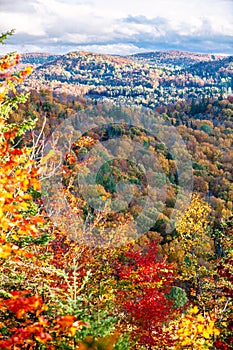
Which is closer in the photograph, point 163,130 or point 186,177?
point 186,177

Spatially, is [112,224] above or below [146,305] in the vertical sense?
below

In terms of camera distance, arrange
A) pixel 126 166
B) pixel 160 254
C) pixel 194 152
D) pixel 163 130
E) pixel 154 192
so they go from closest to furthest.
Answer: pixel 160 254 → pixel 154 192 → pixel 126 166 → pixel 194 152 → pixel 163 130

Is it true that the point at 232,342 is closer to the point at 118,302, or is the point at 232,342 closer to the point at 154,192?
the point at 118,302

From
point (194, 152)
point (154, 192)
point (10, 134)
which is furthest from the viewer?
point (194, 152)

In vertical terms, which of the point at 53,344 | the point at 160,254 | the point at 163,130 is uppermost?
the point at 53,344

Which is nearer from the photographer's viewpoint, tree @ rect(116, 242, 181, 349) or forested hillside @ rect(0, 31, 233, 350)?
forested hillside @ rect(0, 31, 233, 350)

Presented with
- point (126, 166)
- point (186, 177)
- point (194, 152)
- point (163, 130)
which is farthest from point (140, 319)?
point (163, 130)

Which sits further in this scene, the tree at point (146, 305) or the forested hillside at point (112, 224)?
the tree at point (146, 305)

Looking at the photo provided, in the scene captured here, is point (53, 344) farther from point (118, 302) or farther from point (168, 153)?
point (168, 153)

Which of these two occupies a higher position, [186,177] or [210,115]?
[210,115]

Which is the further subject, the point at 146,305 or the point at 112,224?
the point at 112,224
